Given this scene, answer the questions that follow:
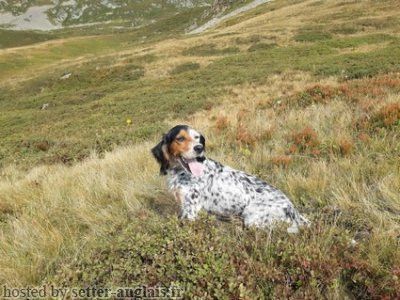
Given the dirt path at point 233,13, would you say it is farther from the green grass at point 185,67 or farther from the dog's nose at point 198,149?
the dog's nose at point 198,149

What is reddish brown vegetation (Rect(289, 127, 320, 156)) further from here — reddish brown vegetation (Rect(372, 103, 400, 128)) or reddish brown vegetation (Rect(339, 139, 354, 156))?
reddish brown vegetation (Rect(372, 103, 400, 128))

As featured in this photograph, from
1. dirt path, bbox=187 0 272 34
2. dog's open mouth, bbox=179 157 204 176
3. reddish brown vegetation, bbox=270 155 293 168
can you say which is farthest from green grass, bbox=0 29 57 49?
dog's open mouth, bbox=179 157 204 176

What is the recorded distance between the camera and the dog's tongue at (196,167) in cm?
500

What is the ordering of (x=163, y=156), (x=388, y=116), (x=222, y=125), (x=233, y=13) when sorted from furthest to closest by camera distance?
(x=233, y=13), (x=222, y=125), (x=388, y=116), (x=163, y=156)

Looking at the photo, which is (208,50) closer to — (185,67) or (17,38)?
(185,67)

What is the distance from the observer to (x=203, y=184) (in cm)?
516

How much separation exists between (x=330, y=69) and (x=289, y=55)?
35.1ft

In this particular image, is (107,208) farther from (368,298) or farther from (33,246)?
(368,298)

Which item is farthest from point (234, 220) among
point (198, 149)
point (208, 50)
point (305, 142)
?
point (208, 50)

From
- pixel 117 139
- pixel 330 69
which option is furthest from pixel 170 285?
pixel 330 69

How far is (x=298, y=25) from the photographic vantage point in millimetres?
48688

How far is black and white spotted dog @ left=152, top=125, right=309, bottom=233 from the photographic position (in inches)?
192

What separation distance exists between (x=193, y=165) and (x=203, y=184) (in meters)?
0.29

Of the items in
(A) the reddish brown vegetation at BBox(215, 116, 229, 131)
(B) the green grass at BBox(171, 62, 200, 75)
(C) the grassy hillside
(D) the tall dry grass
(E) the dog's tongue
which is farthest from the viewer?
(B) the green grass at BBox(171, 62, 200, 75)
